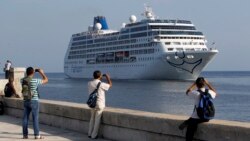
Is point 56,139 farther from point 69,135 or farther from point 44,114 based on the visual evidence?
point 44,114

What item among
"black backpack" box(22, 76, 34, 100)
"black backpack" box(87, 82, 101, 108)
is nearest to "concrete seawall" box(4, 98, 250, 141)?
"black backpack" box(87, 82, 101, 108)

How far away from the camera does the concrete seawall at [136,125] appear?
6094 millimetres

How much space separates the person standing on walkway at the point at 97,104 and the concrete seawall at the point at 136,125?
6.2 inches

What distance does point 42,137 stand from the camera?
8.44 m

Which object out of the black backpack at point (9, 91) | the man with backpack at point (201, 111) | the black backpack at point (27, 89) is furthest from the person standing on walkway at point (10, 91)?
the man with backpack at point (201, 111)

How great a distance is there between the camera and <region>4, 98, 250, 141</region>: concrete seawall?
6094mm

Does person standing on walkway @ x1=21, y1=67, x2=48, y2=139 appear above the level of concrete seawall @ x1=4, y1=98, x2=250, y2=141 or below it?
above

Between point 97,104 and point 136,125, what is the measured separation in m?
0.87

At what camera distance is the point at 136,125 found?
754 centimetres

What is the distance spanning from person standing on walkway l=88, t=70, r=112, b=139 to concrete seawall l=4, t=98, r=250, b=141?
157 mm

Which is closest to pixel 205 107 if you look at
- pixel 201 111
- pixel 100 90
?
pixel 201 111

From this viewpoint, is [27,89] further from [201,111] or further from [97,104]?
[201,111]

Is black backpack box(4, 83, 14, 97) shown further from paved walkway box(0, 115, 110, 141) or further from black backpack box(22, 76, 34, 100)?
black backpack box(22, 76, 34, 100)

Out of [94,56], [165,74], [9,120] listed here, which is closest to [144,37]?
[165,74]
